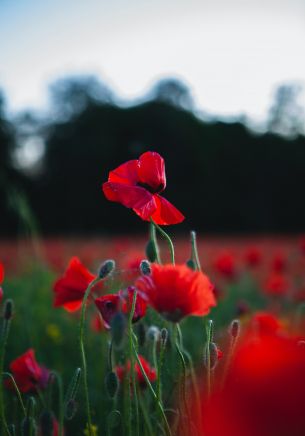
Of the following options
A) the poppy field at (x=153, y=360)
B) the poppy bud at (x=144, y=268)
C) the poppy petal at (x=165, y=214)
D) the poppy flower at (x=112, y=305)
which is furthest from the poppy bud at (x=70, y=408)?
the poppy petal at (x=165, y=214)

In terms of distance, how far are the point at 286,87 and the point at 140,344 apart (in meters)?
15.5

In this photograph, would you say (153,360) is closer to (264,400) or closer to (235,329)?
(235,329)

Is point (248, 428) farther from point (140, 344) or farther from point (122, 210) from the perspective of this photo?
point (122, 210)

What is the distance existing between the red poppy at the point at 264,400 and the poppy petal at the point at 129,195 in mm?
550

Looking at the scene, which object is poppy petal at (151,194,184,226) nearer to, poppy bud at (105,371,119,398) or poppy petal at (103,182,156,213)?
poppy petal at (103,182,156,213)

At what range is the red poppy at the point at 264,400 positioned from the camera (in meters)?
0.56

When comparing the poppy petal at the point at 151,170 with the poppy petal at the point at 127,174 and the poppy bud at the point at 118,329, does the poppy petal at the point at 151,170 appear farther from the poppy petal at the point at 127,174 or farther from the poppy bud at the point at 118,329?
the poppy bud at the point at 118,329

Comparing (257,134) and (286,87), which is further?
(257,134)

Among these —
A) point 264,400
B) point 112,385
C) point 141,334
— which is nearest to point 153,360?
point 141,334

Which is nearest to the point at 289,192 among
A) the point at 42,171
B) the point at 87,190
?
the point at 87,190

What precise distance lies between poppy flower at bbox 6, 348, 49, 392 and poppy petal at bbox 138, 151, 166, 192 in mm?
580

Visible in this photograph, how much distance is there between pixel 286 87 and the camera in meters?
15.6

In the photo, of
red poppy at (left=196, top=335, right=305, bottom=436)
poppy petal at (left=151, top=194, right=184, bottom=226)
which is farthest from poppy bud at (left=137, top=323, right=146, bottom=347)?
red poppy at (left=196, top=335, right=305, bottom=436)

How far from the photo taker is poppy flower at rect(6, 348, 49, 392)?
4.33ft
